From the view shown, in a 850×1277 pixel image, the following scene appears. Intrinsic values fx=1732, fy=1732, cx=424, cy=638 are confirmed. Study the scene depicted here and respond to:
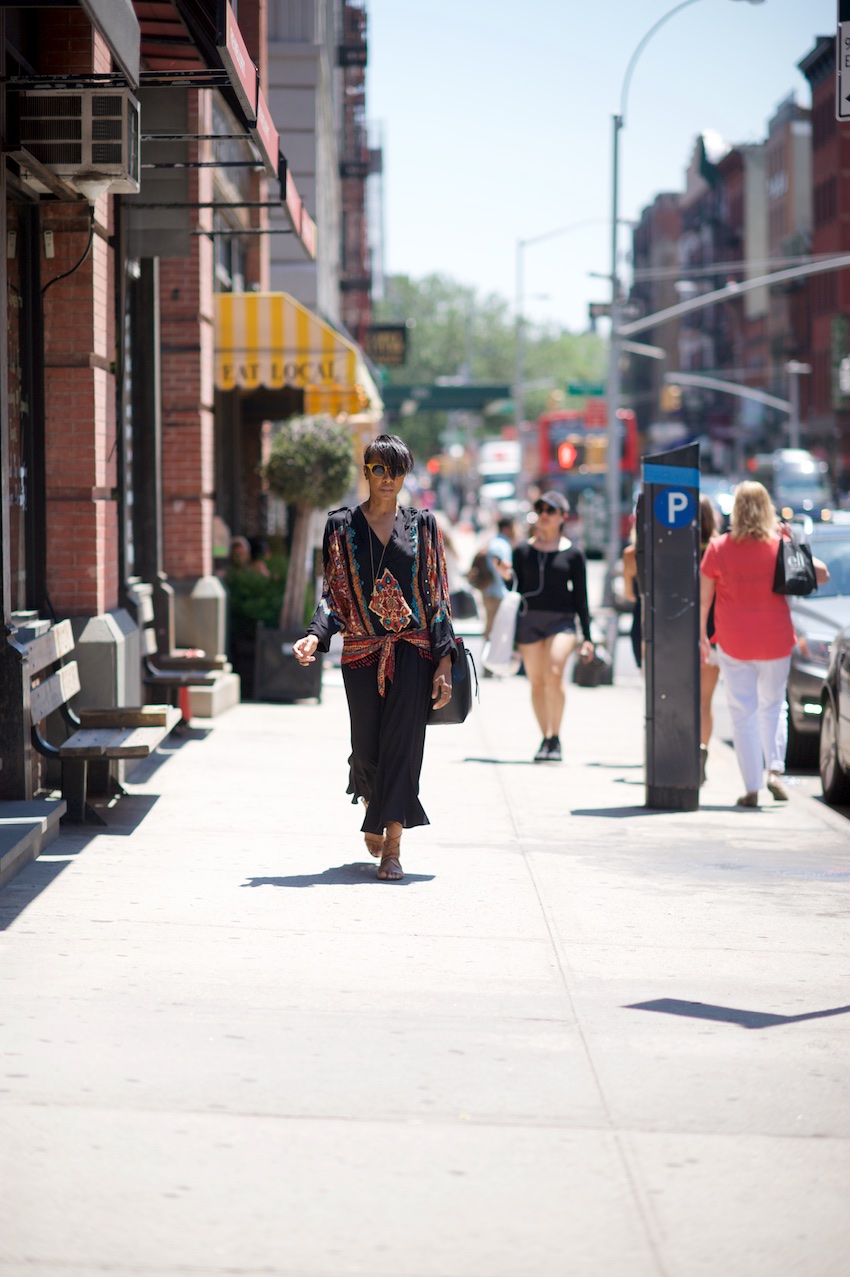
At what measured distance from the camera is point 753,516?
10.1 metres

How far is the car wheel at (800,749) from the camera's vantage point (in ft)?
41.1

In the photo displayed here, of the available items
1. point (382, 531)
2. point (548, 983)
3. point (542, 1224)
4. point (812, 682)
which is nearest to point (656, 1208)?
point (542, 1224)

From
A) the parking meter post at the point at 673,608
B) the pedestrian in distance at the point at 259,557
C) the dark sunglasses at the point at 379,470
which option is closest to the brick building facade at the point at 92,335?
the dark sunglasses at the point at 379,470

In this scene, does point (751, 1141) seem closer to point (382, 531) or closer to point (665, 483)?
point (382, 531)

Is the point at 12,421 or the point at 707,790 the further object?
the point at 707,790

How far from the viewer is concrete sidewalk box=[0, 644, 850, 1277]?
12.2 ft

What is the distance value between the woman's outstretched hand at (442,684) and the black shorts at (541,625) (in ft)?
15.1

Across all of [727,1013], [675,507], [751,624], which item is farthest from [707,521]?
[727,1013]

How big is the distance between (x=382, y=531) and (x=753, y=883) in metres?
2.34

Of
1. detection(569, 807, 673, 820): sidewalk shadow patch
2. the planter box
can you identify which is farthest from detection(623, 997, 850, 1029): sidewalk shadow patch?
the planter box

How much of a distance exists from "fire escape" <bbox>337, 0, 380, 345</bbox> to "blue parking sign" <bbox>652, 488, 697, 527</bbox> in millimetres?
30325

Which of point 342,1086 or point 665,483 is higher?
point 665,483

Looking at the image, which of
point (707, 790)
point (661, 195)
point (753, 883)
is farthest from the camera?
point (661, 195)

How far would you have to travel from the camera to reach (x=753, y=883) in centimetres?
784
